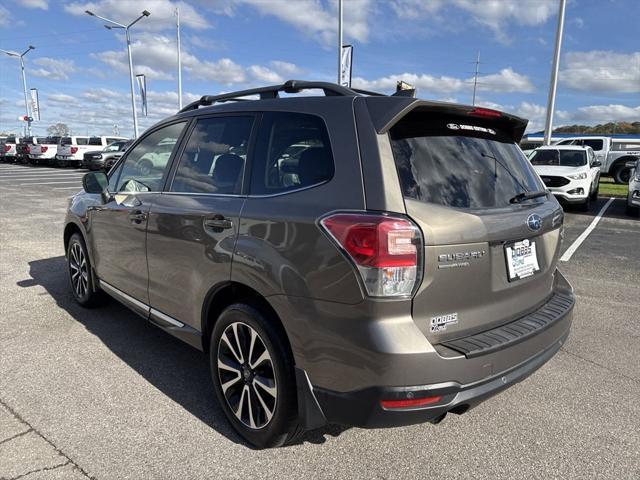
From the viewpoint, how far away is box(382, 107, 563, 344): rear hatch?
211 centimetres

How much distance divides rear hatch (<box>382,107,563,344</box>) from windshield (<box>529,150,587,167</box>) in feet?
39.2

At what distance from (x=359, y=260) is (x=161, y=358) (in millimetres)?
2273

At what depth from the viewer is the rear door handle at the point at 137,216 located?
3395 millimetres

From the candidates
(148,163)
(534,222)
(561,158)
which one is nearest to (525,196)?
(534,222)

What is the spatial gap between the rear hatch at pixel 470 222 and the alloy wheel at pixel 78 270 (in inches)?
140

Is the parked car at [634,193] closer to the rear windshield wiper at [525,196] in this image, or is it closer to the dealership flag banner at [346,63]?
the rear windshield wiper at [525,196]

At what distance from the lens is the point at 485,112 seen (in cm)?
261

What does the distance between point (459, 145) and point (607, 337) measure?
109 inches

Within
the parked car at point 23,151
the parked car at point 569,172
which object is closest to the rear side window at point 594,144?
the parked car at point 569,172

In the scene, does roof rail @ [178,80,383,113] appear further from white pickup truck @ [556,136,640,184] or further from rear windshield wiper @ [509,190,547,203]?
white pickup truck @ [556,136,640,184]

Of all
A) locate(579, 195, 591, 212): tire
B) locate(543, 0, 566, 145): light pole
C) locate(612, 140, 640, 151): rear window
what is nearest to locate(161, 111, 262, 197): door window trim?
locate(579, 195, 591, 212): tire

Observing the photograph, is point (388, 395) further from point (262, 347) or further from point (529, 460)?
point (529, 460)

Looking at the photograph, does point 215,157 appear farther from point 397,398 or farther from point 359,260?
point 397,398

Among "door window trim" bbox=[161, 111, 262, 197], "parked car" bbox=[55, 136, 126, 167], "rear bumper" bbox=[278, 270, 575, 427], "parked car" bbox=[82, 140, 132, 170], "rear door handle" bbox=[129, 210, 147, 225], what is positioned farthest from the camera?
"parked car" bbox=[55, 136, 126, 167]
